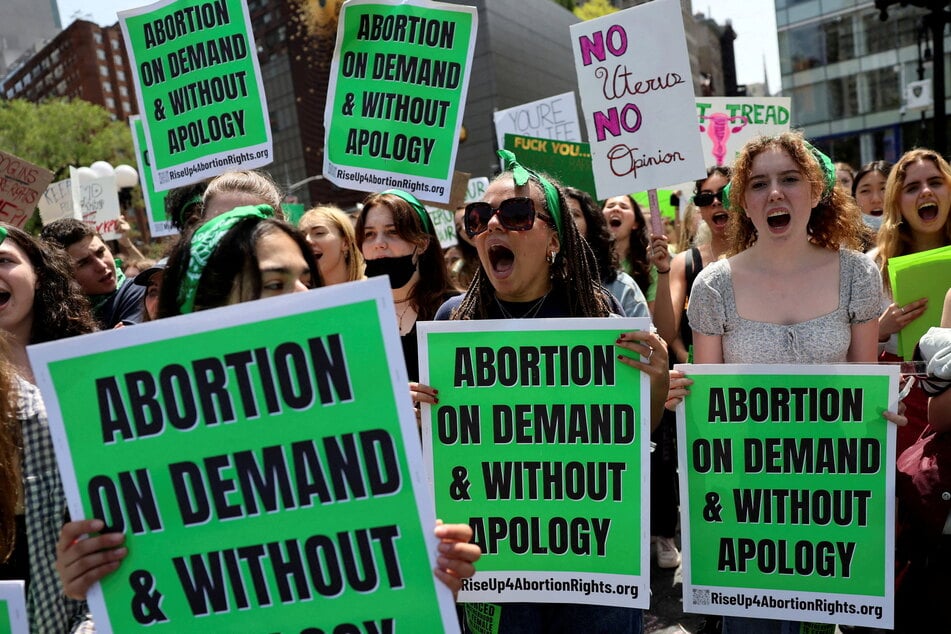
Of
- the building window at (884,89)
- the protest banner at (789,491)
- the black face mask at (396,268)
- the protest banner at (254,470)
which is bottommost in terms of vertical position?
the protest banner at (789,491)

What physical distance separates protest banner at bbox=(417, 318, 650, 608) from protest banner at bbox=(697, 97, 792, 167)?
4262mm

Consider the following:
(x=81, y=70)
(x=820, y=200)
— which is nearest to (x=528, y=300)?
(x=820, y=200)

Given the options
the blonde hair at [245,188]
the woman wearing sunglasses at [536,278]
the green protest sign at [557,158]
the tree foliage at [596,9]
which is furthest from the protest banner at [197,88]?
the tree foliage at [596,9]

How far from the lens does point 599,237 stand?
354cm

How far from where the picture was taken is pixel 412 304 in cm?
291

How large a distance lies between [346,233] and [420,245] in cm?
48

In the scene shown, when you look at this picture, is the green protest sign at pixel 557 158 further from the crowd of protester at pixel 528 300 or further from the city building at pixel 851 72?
the city building at pixel 851 72

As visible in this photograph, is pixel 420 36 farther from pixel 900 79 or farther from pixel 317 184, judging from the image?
pixel 317 184

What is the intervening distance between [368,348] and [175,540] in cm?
52

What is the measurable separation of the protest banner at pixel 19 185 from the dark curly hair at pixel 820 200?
11.7ft

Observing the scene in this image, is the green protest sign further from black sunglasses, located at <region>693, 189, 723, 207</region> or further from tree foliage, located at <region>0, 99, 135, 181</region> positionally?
tree foliage, located at <region>0, 99, 135, 181</region>

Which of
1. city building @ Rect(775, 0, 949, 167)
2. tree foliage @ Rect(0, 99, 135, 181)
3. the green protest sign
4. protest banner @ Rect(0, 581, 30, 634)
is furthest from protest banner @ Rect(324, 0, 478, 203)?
tree foliage @ Rect(0, 99, 135, 181)

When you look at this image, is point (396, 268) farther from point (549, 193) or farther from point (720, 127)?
point (720, 127)

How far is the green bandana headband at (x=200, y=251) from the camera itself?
1425 millimetres
